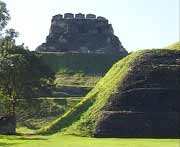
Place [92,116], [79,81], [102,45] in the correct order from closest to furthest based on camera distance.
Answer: [92,116] → [79,81] → [102,45]

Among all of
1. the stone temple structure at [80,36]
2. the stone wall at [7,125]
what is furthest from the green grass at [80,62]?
the stone wall at [7,125]

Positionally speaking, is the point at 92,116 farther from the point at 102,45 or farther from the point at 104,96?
the point at 102,45

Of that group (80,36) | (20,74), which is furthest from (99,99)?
(80,36)

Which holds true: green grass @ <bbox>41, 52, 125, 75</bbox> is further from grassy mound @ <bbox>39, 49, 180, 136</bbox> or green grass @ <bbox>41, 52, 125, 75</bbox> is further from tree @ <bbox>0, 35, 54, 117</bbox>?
tree @ <bbox>0, 35, 54, 117</bbox>

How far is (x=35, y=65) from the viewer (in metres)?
55.8

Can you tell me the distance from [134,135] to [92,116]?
226 inches

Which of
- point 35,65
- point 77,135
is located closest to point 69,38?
point 35,65

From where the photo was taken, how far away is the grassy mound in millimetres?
51312

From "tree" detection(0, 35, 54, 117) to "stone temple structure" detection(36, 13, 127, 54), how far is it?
48.7 metres

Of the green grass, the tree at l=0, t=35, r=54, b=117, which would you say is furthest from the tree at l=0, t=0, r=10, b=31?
the green grass

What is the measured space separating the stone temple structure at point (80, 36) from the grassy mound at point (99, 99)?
45238mm

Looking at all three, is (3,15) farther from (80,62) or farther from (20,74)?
(80,62)

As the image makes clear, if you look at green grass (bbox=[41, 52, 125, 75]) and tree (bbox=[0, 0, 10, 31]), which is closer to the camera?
tree (bbox=[0, 0, 10, 31])

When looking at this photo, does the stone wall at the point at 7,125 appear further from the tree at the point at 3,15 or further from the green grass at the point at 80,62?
the green grass at the point at 80,62
